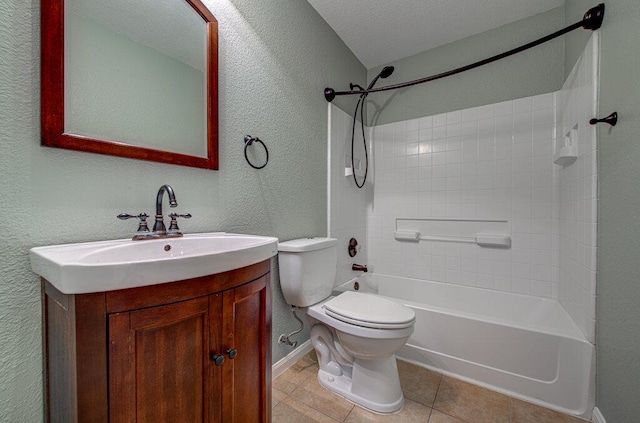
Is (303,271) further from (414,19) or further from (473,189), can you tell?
(414,19)

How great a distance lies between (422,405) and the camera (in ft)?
4.22

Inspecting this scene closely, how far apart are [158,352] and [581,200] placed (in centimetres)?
197

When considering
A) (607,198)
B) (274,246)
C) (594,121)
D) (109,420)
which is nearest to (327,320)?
(274,246)

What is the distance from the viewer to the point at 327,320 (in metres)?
1.33

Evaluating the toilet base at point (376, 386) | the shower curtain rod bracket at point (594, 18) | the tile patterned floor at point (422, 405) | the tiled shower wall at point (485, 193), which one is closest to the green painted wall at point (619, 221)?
the shower curtain rod bracket at point (594, 18)

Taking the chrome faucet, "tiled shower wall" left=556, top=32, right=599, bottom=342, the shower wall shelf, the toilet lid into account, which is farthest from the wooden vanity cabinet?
the shower wall shelf

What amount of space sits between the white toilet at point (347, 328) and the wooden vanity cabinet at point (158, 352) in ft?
1.80

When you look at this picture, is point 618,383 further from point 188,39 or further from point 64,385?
point 188,39

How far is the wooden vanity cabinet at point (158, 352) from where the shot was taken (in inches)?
19.7

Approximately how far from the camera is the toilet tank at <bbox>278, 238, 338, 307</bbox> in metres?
1.39

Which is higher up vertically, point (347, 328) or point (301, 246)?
point (301, 246)

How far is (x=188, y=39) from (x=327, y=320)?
1.46 m

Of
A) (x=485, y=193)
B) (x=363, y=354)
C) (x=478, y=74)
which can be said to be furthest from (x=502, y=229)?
(x=363, y=354)

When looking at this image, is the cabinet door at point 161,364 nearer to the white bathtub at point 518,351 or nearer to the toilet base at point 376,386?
the toilet base at point 376,386
